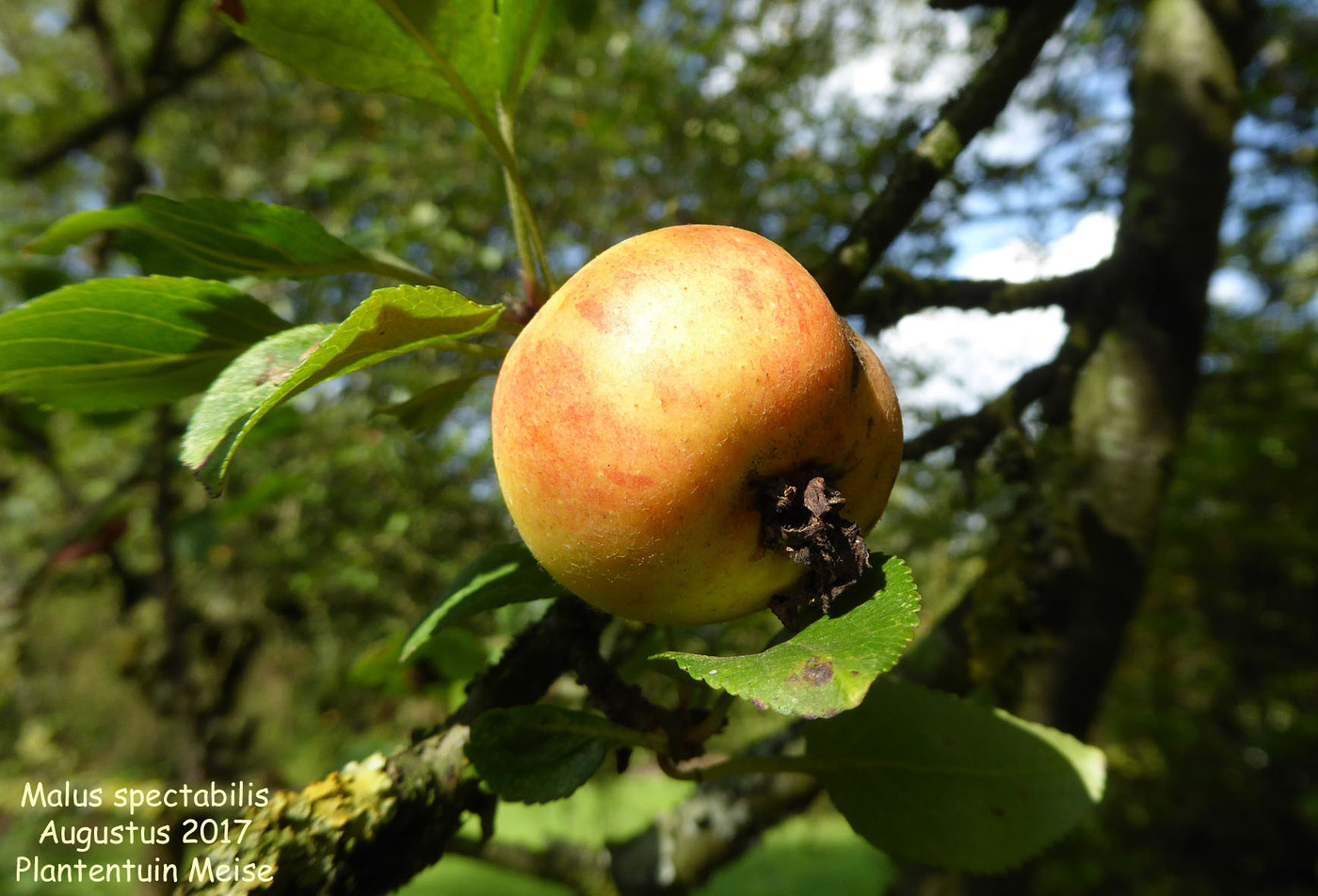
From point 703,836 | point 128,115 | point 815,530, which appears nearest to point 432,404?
point 815,530

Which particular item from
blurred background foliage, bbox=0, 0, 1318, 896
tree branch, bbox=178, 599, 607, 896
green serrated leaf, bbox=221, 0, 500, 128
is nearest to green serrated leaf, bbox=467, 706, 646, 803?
tree branch, bbox=178, 599, 607, 896

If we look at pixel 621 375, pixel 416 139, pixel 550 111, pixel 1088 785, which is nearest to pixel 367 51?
pixel 621 375

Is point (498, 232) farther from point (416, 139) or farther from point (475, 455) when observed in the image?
point (475, 455)

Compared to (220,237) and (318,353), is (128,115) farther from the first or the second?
(318,353)

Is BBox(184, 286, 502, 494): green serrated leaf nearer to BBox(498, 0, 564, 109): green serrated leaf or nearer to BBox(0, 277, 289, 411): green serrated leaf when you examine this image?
BBox(0, 277, 289, 411): green serrated leaf

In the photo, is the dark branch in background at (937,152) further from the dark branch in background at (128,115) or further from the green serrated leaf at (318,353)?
the dark branch in background at (128,115)

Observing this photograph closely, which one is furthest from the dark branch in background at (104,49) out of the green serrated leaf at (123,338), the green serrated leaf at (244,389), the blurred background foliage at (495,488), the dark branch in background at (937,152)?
the dark branch in background at (937,152)
